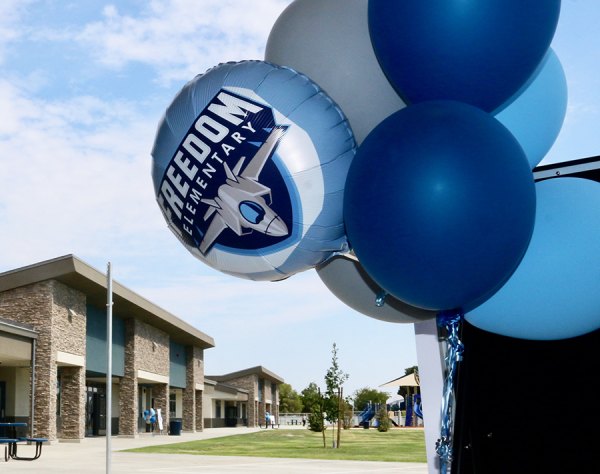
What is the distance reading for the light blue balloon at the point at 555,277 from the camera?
3.19m

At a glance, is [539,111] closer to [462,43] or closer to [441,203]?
[462,43]

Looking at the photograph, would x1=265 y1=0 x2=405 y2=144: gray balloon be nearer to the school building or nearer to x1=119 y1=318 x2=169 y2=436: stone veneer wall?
the school building

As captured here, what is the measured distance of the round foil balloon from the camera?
2.87m

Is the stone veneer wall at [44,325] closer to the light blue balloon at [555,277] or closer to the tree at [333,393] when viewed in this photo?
the tree at [333,393]

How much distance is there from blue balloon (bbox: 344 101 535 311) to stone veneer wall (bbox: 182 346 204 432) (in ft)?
133

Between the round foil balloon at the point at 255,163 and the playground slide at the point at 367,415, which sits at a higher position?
the round foil balloon at the point at 255,163

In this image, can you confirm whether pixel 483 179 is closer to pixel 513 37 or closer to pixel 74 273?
pixel 513 37

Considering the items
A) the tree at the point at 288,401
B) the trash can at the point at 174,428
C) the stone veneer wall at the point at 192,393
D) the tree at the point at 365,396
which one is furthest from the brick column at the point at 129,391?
the tree at the point at 288,401

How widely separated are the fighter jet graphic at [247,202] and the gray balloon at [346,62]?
0.38 meters

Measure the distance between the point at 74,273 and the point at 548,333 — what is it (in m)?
22.1

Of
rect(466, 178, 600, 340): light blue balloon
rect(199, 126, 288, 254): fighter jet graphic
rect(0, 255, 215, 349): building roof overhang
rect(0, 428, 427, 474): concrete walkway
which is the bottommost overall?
rect(0, 428, 427, 474): concrete walkway

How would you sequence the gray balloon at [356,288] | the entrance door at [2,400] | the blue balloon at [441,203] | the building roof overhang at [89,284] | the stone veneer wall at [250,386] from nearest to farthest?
the blue balloon at [441,203] < the gray balloon at [356,288] < the building roof overhang at [89,284] < the entrance door at [2,400] < the stone veneer wall at [250,386]

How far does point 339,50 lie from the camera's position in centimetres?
312

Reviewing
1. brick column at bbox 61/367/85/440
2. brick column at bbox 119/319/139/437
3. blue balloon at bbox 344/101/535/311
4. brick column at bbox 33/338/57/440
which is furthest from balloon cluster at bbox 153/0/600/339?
brick column at bbox 119/319/139/437
